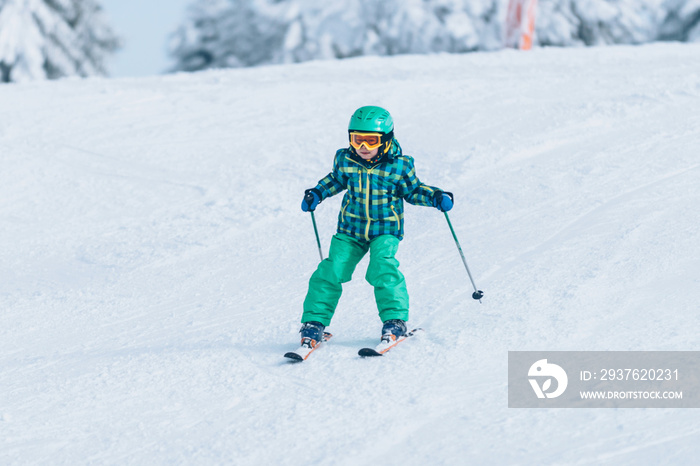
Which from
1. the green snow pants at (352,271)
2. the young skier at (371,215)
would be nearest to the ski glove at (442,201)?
the young skier at (371,215)

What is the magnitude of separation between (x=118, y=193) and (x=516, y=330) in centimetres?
479

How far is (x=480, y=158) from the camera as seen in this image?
8.05m

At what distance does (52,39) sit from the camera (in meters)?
21.8

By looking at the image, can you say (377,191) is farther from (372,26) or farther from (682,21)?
(682,21)

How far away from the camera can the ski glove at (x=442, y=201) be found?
4363mm

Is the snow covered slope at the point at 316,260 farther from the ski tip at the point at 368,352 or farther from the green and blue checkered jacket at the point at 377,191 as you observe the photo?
the green and blue checkered jacket at the point at 377,191

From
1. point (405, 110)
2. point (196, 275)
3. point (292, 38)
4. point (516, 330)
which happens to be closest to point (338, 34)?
point (292, 38)

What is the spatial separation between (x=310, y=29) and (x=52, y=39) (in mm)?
6636

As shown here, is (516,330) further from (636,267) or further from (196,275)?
(196,275)

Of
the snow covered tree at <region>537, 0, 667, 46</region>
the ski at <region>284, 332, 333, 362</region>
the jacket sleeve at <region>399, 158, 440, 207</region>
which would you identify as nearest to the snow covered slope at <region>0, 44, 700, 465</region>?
the ski at <region>284, 332, 333, 362</region>

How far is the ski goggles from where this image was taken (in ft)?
14.2

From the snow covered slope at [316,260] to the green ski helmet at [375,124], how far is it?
3.60ft

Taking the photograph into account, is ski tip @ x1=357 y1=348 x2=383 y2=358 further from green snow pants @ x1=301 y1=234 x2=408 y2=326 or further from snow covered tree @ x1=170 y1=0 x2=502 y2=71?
snow covered tree @ x1=170 y1=0 x2=502 y2=71

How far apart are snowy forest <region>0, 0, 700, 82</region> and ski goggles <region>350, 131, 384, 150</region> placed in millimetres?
17541
